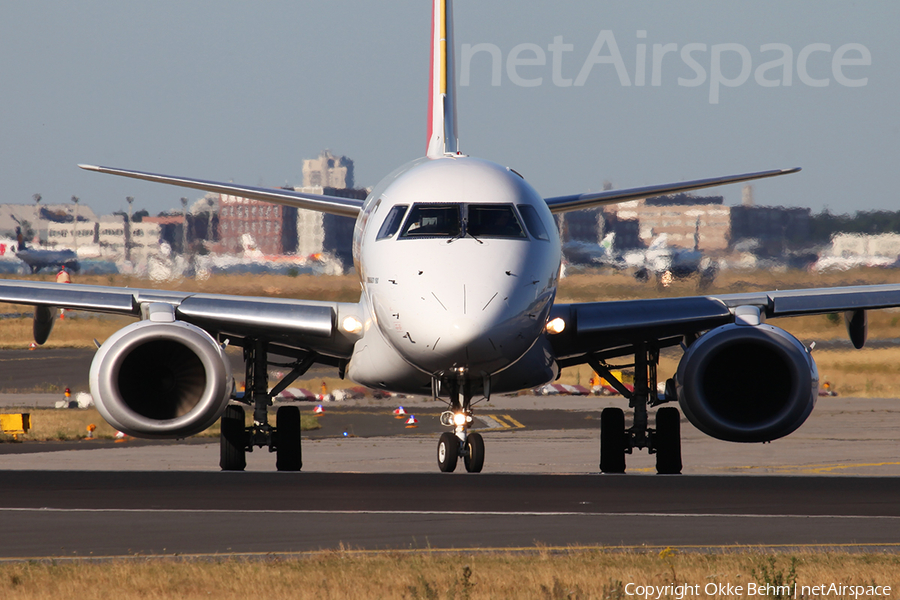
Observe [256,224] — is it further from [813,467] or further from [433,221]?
[433,221]

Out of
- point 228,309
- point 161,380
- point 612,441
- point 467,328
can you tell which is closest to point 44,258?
point 228,309

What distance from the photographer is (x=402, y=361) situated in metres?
18.1

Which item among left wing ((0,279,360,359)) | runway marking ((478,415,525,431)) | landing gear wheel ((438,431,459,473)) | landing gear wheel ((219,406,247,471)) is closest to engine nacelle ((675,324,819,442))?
landing gear wheel ((438,431,459,473))

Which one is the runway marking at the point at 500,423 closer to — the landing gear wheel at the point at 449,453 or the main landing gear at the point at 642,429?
the main landing gear at the point at 642,429

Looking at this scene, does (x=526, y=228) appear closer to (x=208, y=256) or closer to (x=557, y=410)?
(x=557, y=410)

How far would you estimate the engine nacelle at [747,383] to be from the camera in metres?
18.5

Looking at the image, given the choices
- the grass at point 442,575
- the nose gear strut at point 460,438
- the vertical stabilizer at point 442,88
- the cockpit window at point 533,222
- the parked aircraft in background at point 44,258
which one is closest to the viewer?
the grass at point 442,575

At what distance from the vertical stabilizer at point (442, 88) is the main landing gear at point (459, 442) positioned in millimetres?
6377

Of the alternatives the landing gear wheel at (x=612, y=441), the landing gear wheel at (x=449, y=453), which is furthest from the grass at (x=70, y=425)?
the landing gear wheel at (x=449, y=453)

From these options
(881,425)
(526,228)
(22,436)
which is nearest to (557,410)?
(881,425)

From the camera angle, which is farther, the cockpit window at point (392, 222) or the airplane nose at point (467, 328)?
the cockpit window at point (392, 222)

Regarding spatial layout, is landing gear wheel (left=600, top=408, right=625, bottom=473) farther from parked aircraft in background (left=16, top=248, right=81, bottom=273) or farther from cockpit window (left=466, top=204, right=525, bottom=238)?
parked aircraft in background (left=16, top=248, right=81, bottom=273)

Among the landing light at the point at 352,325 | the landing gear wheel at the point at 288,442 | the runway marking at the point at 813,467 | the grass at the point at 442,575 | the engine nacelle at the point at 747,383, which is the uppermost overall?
the landing light at the point at 352,325

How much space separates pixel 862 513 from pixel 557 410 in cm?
2250
